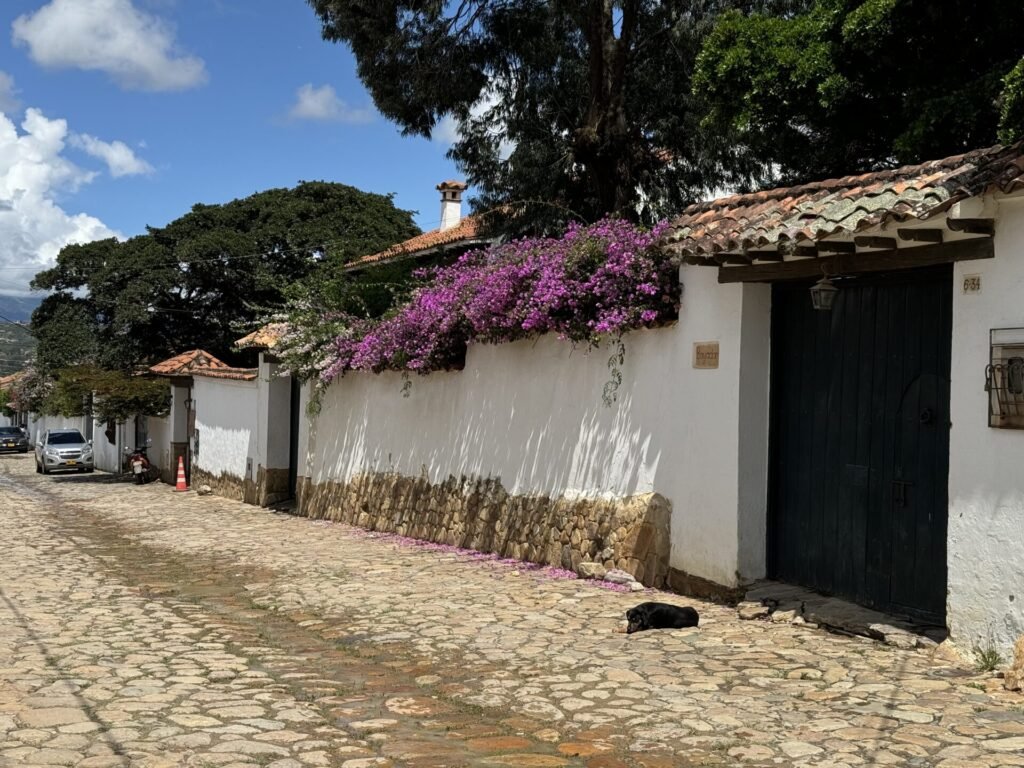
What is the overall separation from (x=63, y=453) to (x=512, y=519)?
24.1 m

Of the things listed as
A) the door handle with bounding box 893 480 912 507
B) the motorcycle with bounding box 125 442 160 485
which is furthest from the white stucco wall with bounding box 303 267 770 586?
the motorcycle with bounding box 125 442 160 485

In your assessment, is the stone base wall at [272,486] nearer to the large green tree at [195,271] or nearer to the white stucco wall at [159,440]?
the white stucco wall at [159,440]

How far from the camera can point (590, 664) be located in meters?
6.04

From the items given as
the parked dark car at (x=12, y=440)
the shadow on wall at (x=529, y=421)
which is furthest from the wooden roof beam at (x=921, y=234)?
the parked dark car at (x=12, y=440)

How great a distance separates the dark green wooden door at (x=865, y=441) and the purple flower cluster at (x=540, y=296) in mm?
1229

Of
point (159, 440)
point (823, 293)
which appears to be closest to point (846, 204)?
point (823, 293)

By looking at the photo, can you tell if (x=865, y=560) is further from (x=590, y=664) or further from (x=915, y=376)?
(x=590, y=664)

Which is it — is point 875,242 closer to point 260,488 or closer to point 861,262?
point 861,262

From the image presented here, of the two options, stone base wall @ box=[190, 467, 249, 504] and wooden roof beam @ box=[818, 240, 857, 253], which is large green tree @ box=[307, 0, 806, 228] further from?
wooden roof beam @ box=[818, 240, 857, 253]

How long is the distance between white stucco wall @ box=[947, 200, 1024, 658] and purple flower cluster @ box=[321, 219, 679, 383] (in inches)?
111

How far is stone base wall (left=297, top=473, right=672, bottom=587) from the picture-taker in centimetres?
852

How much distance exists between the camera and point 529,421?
10477 mm

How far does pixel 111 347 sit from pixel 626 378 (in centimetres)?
2946

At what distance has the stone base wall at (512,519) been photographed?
8523mm
